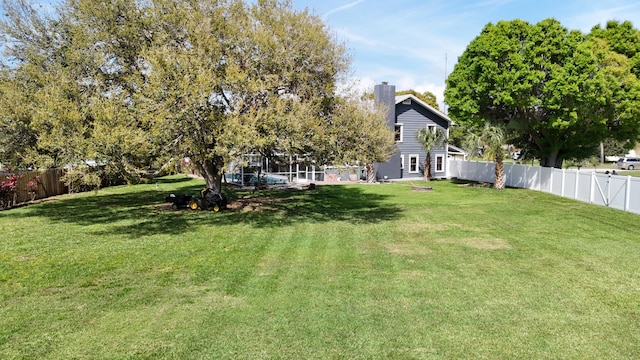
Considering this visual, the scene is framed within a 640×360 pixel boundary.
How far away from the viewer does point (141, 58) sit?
14023mm

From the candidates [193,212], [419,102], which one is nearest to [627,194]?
[193,212]

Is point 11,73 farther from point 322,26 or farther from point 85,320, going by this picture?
point 85,320

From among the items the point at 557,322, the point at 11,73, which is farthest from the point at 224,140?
the point at 11,73

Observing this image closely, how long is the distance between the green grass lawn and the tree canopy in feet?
8.58

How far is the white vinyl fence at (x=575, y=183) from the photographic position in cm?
1681

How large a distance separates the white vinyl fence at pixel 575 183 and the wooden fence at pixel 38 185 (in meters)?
24.2

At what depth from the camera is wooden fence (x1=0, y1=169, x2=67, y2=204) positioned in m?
18.9

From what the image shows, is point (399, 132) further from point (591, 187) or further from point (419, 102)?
point (591, 187)

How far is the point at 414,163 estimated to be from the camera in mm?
36031

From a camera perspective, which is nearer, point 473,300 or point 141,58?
point 473,300

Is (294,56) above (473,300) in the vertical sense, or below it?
above

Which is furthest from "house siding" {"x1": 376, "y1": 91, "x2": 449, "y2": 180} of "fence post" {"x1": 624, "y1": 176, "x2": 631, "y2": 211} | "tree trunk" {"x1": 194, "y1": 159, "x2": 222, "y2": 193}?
"tree trunk" {"x1": 194, "y1": 159, "x2": 222, "y2": 193}

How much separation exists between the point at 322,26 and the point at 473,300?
1036 cm

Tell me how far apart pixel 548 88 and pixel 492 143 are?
14.1 ft
